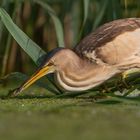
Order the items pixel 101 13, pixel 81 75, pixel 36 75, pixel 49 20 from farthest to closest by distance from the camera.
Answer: pixel 49 20, pixel 101 13, pixel 81 75, pixel 36 75

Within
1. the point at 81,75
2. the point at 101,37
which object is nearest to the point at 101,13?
the point at 101,37

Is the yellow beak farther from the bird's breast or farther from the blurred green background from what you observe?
the blurred green background

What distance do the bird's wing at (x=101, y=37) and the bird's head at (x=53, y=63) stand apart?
0.26 feet

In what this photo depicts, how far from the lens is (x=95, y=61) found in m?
3.87

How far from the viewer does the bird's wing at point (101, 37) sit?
3.87 m

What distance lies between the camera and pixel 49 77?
13.1 feet

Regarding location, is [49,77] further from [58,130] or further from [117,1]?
[58,130]

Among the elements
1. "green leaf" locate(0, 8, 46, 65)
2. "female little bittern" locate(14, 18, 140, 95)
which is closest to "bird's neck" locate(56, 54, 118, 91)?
"female little bittern" locate(14, 18, 140, 95)

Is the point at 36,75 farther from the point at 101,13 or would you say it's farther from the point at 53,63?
the point at 101,13

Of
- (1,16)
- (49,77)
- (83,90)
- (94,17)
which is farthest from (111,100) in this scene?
(94,17)

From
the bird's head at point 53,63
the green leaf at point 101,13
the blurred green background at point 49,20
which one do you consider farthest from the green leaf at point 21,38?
the green leaf at point 101,13

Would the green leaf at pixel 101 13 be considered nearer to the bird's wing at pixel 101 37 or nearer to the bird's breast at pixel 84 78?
the bird's wing at pixel 101 37

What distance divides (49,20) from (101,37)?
141 cm

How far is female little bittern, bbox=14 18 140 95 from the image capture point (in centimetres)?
384
